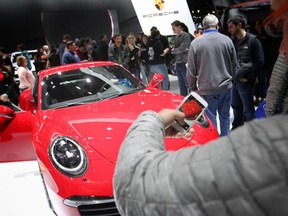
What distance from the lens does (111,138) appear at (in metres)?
2.54

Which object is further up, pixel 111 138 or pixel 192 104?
pixel 192 104

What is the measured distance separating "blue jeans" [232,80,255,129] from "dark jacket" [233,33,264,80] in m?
0.15

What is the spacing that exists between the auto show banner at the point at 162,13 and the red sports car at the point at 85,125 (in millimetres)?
5664

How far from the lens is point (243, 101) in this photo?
4.30 m

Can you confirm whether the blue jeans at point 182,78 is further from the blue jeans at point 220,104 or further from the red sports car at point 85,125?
the red sports car at point 85,125

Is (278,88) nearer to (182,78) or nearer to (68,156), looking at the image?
(68,156)

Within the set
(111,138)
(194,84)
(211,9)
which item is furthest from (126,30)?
(111,138)

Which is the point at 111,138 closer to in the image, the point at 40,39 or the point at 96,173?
the point at 96,173

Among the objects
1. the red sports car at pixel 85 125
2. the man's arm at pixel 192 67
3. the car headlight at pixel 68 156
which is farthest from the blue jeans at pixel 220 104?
the car headlight at pixel 68 156

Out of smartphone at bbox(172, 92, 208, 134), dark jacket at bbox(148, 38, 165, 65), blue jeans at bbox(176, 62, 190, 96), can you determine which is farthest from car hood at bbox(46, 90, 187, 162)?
dark jacket at bbox(148, 38, 165, 65)

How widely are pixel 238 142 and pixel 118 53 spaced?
7.60m

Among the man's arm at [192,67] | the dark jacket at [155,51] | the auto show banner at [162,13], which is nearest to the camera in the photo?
the man's arm at [192,67]

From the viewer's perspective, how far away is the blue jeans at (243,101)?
4211mm

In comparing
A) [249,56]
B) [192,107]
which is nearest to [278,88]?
[192,107]
